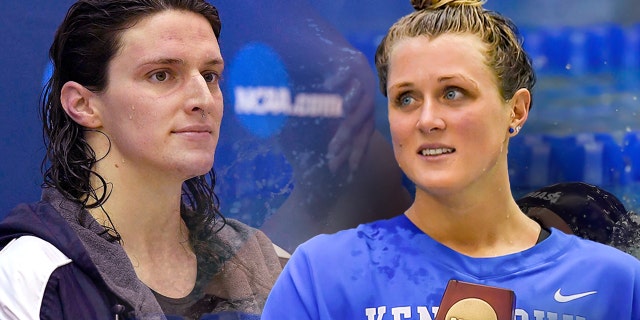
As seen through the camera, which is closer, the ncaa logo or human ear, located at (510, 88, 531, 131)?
human ear, located at (510, 88, 531, 131)

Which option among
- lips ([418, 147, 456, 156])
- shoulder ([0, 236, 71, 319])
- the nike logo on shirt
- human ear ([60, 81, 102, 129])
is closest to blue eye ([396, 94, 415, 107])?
lips ([418, 147, 456, 156])

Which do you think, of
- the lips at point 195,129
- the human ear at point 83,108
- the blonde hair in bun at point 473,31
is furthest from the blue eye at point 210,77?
the blonde hair in bun at point 473,31

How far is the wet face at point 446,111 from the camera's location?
204cm

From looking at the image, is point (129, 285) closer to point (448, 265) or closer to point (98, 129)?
point (98, 129)

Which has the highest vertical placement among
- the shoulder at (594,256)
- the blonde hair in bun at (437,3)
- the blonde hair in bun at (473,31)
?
the blonde hair in bun at (437,3)

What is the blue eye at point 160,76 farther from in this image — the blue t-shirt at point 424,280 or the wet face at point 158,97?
the blue t-shirt at point 424,280

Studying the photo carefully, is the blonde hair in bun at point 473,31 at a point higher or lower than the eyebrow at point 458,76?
higher

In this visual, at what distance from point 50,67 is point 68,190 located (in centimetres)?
30

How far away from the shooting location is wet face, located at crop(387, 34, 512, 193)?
204 cm

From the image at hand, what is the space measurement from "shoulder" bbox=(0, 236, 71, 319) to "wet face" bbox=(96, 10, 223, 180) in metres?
0.26

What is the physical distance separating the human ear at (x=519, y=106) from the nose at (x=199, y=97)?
76 cm

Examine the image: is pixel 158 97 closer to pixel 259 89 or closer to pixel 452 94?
pixel 259 89

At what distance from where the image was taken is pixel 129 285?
2.02 meters

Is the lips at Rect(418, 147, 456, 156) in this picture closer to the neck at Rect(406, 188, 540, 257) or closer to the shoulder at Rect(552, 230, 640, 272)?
the neck at Rect(406, 188, 540, 257)
